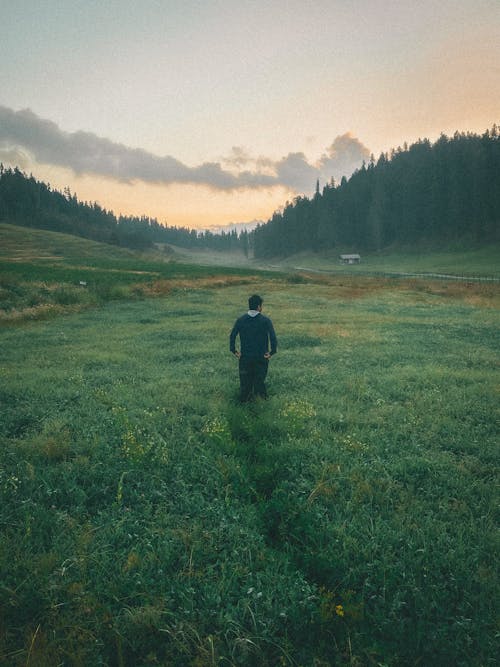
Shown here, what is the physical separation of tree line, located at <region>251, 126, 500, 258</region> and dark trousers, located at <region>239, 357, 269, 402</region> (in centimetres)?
9915

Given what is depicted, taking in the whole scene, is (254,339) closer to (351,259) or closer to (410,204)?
(351,259)

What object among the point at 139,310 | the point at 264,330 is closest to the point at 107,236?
the point at 139,310

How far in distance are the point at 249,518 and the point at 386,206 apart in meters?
133

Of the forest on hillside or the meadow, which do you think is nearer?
the meadow

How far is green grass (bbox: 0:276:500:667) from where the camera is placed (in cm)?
366

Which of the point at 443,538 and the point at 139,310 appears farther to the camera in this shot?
the point at 139,310

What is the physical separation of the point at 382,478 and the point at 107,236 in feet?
536

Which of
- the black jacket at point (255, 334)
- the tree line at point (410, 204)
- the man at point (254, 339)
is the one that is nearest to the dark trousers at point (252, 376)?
the man at point (254, 339)

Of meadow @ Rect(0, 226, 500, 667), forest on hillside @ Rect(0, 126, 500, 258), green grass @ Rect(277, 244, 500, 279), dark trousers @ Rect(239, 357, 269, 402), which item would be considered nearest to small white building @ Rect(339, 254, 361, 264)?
green grass @ Rect(277, 244, 500, 279)

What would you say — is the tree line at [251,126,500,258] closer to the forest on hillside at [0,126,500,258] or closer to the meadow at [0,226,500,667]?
the forest on hillside at [0,126,500,258]

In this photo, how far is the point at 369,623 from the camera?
3.83m

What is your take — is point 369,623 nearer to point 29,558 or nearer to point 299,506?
point 299,506

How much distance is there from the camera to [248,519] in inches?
203

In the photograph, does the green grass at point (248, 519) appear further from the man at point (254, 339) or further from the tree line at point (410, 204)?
the tree line at point (410, 204)
